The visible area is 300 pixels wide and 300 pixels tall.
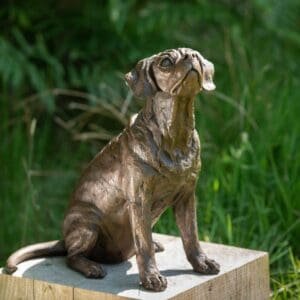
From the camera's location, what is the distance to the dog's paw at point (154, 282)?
3.11 metres

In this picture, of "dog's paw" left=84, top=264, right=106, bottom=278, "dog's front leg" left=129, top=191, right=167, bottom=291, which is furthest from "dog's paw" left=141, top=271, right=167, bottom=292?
"dog's paw" left=84, top=264, right=106, bottom=278

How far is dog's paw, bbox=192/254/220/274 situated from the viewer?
3322 mm

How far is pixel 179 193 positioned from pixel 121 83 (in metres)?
2.61

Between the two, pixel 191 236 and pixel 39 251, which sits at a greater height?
pixel 191 236

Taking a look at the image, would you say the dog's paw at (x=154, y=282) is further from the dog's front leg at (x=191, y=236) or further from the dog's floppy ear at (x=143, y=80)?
the dog's floppy ear at (x=143, y=80)

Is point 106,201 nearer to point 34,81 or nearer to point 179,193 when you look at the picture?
point 179,193

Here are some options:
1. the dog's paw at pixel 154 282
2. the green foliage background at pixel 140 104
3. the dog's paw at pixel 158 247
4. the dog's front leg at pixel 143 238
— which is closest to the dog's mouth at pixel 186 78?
the dog's front leg at pixel 143 238

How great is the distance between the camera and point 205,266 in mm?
3324

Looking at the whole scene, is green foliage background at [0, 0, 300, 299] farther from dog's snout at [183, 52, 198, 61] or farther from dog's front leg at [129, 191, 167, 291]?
dog's snout at [183, 52, 198, 61]

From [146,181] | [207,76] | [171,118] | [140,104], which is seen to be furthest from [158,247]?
[140,104]

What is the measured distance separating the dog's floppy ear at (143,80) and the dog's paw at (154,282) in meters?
0.55

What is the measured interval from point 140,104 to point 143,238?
2.60 m

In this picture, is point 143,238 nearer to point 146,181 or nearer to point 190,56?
point 146,181

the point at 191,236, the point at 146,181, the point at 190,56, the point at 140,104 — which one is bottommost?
the point at 140,104
